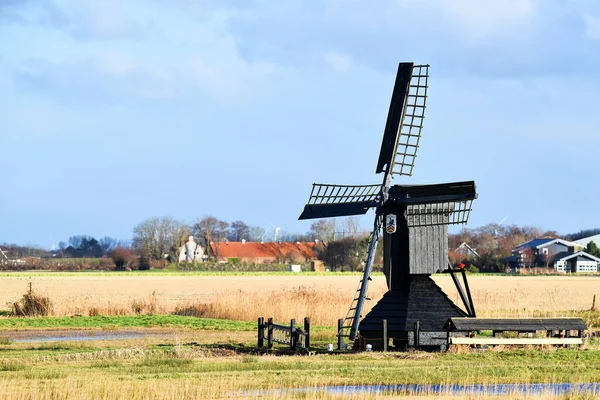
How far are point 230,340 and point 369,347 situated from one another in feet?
20.2

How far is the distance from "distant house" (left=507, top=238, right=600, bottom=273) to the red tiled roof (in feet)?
122

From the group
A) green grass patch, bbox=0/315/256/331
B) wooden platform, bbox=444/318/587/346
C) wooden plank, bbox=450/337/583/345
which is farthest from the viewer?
green grass patch, bbox=0/315/256/331

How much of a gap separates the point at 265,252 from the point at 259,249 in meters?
1.99

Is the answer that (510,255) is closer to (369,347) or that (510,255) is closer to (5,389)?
(369,347)

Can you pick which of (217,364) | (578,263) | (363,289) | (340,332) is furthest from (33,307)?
(578,263)

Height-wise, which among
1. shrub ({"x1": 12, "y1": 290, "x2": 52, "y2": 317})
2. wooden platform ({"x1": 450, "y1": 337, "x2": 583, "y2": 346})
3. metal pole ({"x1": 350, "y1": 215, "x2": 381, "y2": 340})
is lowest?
wooden platform ({"x1": 450, "y1": 337, "x2": 583, "y2": 346})

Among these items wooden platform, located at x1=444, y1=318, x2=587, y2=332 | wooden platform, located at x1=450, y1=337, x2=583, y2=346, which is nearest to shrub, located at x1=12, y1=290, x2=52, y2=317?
wooden platform, located at x1=444, y1=318, x2=587, y2=332

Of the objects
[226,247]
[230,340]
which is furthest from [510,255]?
[230,340]

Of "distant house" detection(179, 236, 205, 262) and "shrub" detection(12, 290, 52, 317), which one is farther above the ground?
"distant house" detection(179, 236, 205, 262)

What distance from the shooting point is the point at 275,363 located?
1043 inches

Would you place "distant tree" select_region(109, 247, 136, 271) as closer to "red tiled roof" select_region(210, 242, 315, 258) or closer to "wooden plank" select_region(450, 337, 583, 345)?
"red tiled roof" select_region(210, 242, 315, 258)

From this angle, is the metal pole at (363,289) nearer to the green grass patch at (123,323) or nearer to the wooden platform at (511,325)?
the wooden platform at (511,325)

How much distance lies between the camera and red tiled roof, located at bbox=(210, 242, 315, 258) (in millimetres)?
178625

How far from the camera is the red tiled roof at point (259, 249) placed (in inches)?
7032
